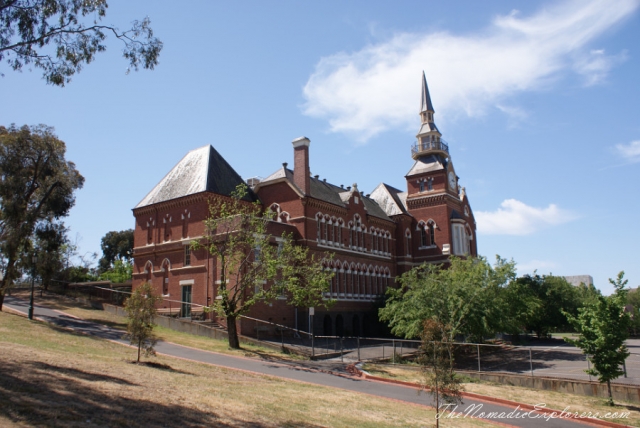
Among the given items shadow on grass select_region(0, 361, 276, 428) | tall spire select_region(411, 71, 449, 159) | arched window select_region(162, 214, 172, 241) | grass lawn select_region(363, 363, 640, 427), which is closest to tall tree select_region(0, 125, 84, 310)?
arched window select_region(162, 214, 172, 241)

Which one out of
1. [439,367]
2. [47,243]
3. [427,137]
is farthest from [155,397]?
[427,137]

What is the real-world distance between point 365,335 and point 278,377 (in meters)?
26.0

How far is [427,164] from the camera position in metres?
54.7

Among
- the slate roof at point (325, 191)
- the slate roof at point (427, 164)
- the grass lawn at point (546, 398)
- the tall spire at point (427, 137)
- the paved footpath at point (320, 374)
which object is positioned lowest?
the grass lawn at point (546, 398)

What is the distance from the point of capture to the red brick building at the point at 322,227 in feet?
123

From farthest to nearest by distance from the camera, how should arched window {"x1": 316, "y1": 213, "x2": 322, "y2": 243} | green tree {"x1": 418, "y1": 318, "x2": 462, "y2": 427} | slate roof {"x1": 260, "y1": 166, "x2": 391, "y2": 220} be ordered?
slate roof {"x1": 260, "y1": 166, "x2": 391, "y2": 220}
arched window {"x1": 316, "y1": 213, "x2": 322, "y2": 243}
green tree {"x1": 418, "y1": 318, "x2": 462, "y2": 427}

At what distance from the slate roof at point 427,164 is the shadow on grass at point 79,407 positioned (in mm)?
44910

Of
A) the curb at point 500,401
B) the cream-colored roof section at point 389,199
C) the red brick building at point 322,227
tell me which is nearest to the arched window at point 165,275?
the red brick building at point 322,227

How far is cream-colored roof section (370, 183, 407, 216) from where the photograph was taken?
54469 mm

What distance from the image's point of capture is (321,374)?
73.1 feet

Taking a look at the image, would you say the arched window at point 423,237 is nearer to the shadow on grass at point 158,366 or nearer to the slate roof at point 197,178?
the slate roof at point 197,178

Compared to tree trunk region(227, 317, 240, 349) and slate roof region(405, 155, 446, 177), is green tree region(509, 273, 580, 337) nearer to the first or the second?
slate roof region(405, 155, 446, 177)

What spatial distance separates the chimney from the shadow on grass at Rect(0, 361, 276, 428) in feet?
95.8

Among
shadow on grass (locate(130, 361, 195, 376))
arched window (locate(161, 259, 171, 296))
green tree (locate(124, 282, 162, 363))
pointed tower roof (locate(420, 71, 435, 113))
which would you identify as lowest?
shadow on grass (locate(130, 361, 195, 376))
